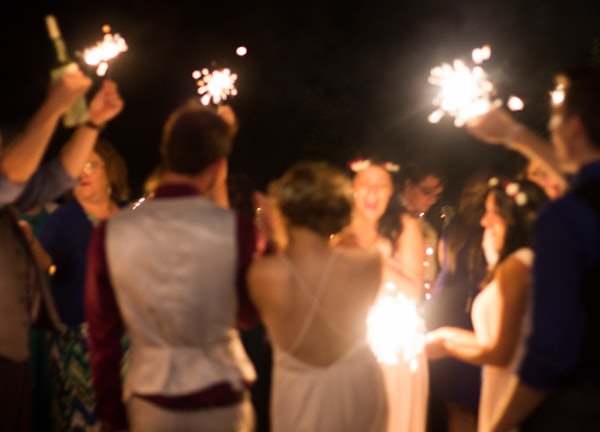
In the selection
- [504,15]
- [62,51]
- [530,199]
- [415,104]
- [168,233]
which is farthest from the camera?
[415,104]

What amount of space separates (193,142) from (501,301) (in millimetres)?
1385

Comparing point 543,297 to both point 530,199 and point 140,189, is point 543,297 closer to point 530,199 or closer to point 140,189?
point 530,199

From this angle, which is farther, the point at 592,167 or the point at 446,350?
the point at 446,350

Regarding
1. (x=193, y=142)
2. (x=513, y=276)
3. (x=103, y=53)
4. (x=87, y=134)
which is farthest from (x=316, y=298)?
(x=103, y=53)

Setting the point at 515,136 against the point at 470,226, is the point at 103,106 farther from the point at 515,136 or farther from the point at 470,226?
the point at 470,226

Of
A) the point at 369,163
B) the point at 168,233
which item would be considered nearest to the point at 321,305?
the point at 168,233

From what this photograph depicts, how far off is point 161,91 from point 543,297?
6.34 metres

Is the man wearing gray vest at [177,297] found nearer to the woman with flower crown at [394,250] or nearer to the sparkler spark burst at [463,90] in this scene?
the sparkler spark burst at [463,90]

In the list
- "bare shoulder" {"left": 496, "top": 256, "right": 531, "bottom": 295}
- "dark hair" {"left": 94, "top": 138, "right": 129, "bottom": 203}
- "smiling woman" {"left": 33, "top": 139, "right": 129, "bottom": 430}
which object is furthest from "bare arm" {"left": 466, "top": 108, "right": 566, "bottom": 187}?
"dark hair" {"left": 94, "top": 138, "right": 129, "bottom": 203}

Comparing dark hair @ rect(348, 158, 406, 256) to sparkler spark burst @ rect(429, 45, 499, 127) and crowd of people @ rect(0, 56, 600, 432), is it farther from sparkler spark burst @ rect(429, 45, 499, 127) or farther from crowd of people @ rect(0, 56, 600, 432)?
sparkler spark burst @ rect(429, 45, 499, 127)

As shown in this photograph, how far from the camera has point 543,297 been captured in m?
2.24

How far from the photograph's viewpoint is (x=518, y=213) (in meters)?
3.53

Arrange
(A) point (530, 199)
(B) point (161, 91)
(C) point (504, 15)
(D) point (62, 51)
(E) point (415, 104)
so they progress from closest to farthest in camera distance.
Answer: 1. (D) point (62, 51)
2. (A) point (530, 199)
3. (B) point (161, 91)
4. (C) point (504, 15)
5. (E) point (415, 104)

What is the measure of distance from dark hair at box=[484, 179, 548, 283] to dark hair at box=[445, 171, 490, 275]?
2.39ft
